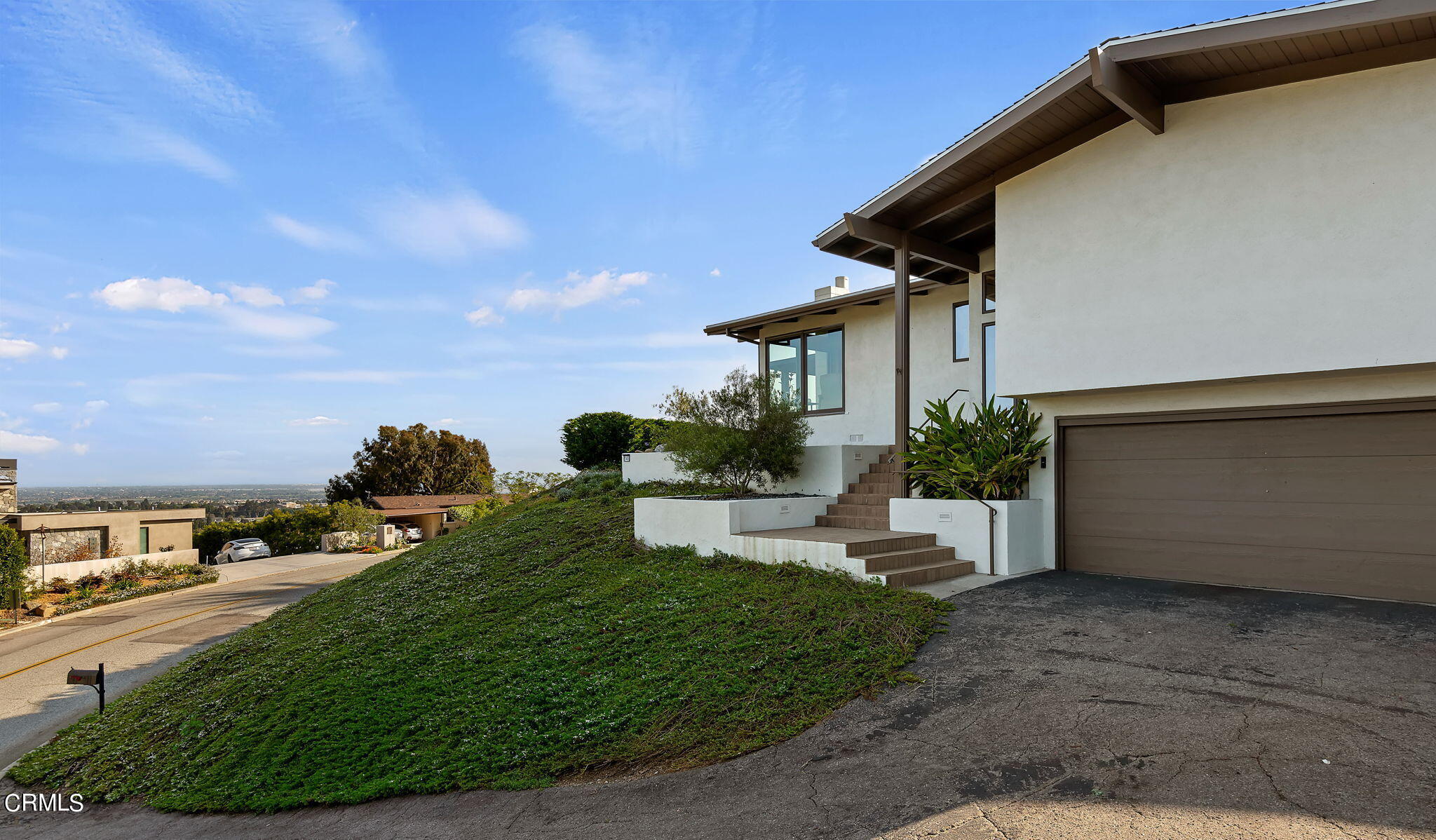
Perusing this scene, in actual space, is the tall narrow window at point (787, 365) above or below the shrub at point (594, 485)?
above

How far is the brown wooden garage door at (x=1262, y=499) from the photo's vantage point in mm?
7215

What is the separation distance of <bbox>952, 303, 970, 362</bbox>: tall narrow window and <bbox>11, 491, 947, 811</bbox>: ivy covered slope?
6583 millimetres

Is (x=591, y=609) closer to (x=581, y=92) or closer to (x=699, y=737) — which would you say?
(x=699, y=737)

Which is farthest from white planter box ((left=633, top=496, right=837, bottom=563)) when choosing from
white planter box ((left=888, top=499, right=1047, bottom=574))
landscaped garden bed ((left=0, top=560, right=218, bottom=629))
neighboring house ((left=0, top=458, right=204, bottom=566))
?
neighboring house ((left=0, top=458, right=204, bottom=566))

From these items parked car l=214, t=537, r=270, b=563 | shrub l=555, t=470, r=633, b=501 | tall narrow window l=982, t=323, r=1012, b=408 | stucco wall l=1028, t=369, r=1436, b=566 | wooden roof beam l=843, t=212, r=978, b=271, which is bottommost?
parked car l=214, t=537, r=270, b=563

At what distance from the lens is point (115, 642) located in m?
15.6

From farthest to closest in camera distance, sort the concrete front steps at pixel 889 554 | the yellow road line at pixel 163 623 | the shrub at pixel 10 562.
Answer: the shrub at pixel 10 562 < the yellow road line at pixel 163 623 < the concrete front steps at pixel 889 554

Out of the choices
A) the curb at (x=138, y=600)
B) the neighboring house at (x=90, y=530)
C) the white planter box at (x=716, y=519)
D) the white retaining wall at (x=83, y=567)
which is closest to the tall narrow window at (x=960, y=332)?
the white planter box at (x=716, y=519)

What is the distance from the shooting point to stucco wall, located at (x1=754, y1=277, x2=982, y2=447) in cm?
1328

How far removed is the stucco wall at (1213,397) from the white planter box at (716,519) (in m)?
3.32

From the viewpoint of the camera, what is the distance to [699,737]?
15.7 ft

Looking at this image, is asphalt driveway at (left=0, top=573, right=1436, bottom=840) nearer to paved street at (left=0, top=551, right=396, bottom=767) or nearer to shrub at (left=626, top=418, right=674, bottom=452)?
paved street at (left=0, top=551, right=396, bottom=767)

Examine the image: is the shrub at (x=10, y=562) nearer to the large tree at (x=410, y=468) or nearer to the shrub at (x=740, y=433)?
the shrub at (x=740, y=433)

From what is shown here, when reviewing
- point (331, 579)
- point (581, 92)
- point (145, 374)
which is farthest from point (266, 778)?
point (145, 374)
